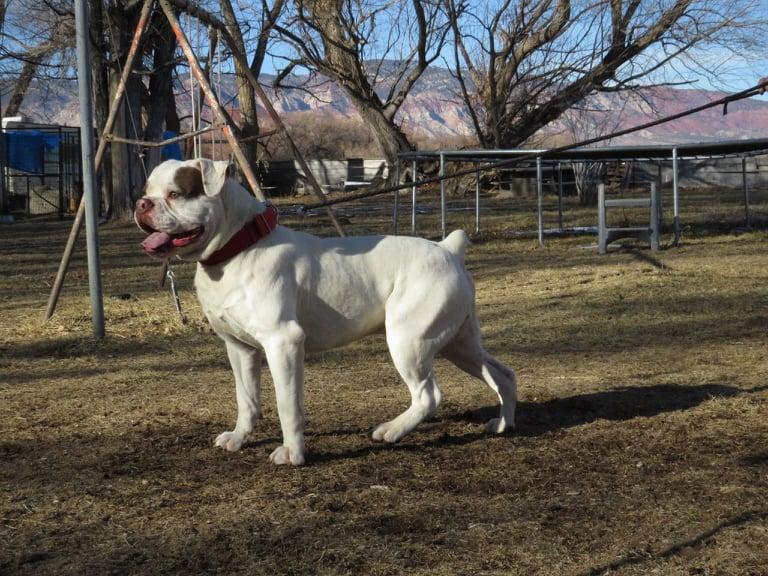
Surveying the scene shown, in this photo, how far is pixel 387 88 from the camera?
30359mm

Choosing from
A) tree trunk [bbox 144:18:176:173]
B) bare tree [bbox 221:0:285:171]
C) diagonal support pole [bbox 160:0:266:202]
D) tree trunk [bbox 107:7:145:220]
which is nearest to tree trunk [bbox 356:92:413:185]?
bare tree [bbox 221:0:285:171]

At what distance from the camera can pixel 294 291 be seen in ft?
14.8

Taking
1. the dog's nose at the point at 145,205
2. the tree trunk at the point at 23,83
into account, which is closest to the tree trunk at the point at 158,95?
the tree trunk at the point at 23,83

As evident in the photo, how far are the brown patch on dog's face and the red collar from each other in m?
0.26

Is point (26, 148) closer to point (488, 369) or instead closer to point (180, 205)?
point (488, 369)

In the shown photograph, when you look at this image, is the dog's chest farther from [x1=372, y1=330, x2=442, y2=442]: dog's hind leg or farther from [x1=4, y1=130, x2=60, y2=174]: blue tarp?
[x1=4, y1=130, x2=60, y2=174]: blue tarp

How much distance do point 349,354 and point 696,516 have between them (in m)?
3.98

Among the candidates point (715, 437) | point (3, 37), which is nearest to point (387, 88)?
point (3, 37)

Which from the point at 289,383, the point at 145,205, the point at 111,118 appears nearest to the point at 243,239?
the point at 145,205

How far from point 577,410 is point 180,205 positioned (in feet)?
7.91

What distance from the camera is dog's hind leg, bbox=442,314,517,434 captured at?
16.5ft

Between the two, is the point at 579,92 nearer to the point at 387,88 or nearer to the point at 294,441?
the point at 387,88

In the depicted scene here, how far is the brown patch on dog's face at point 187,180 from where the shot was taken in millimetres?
4297

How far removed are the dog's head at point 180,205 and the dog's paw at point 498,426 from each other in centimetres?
168
